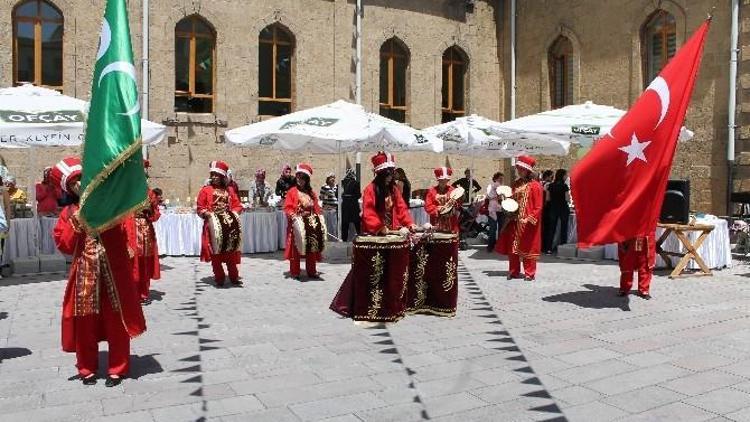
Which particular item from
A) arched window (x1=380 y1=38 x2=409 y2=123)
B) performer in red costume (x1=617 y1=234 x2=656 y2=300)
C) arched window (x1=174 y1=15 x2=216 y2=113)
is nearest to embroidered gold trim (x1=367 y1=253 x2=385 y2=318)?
performer in red costume (x1=617 y1=234 x2=656 y2=300)

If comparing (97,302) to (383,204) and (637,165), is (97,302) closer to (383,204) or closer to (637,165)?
→ (383,204)

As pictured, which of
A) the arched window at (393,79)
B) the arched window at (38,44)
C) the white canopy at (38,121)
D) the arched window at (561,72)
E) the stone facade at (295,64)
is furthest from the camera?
the arched window at (393,79)

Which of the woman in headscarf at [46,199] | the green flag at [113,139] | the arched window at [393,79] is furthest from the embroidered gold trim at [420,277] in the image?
the arched window at [393,79]

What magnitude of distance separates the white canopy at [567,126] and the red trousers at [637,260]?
12.0 feet

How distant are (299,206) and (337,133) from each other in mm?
2176

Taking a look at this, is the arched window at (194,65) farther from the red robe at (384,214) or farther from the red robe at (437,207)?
the red robe at (384,214)

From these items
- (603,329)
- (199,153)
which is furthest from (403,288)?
(199,153)

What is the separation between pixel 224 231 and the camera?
31.0 feet

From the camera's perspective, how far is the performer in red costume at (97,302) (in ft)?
16.7

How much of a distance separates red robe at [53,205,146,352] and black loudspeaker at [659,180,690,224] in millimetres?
7828

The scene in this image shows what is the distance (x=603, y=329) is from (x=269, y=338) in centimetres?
326

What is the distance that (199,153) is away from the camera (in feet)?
56.1

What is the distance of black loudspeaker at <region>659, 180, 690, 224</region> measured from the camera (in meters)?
10.2

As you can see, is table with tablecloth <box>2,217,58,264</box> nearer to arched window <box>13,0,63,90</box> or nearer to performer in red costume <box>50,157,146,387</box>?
arched window <box>13,0,63,90</box>
